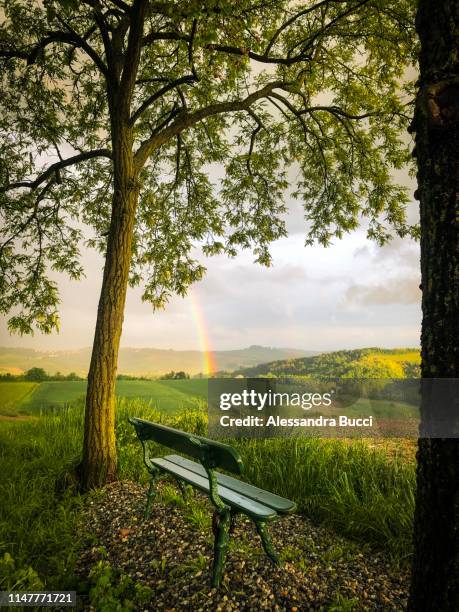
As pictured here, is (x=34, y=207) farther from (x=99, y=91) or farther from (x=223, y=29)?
(x=223, y=29)

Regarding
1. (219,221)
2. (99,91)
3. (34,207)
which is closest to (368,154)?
(219,221)

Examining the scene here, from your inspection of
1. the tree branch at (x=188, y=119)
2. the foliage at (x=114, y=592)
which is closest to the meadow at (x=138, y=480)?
the foliage at (x=114, y=592)

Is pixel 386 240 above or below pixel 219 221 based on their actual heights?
below

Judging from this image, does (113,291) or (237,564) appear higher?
(113,291)

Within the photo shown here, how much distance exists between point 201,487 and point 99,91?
25.1 ft

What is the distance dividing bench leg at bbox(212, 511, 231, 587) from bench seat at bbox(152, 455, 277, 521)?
12 cm

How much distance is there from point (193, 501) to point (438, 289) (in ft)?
11.2

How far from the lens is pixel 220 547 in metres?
2.95

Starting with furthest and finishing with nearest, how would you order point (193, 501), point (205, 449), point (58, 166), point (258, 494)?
1. point (58, 166)
2. point (193, 501)
3. point (258, 494)
4. point (205, 449)

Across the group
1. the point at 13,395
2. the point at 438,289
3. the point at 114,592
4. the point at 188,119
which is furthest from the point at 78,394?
the point at 438,289

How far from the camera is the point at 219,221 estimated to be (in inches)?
370

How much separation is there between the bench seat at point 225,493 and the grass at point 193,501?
0.44 metres

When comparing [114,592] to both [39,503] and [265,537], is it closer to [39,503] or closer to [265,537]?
[265,537]

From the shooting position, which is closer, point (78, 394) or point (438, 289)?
point (438, 289)
